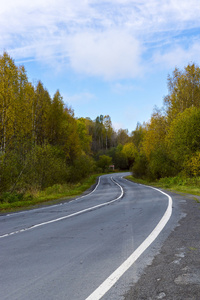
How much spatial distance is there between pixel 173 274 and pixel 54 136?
1241 inches

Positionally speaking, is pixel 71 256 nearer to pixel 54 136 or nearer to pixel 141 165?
pixel 54 136

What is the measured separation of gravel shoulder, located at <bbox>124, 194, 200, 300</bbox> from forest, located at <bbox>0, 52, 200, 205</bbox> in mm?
11649

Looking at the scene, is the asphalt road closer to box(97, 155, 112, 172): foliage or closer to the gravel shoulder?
the gravel shoulder

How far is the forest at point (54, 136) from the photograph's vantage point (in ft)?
61.1

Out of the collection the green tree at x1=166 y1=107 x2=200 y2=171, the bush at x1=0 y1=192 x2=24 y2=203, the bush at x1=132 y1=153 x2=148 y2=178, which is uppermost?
the green tree at x1=166 y1=107 x2=200 y2=171

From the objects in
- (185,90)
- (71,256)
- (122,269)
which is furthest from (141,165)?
(122,269)

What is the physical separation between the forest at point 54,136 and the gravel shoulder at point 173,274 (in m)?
11.6

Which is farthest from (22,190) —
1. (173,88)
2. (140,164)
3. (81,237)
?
(140,164)

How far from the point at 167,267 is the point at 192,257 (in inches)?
27.1

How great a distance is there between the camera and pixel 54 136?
34.2 m

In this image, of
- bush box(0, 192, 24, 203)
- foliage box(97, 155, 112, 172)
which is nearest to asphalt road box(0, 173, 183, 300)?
bush box(0, 192, 24, 203)

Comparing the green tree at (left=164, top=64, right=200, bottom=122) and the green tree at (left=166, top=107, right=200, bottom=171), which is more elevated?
the green tree at (left=164, top=64, right=200, bottom=122)

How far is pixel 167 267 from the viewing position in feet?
13.1

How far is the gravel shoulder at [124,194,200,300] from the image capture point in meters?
3.08
